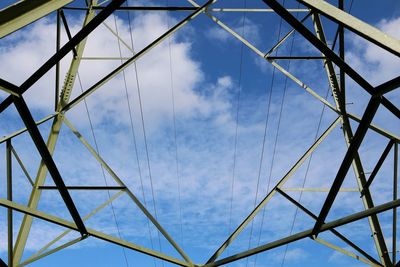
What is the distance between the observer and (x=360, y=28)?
427 centimetres

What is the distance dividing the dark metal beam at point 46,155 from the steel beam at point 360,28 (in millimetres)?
3852

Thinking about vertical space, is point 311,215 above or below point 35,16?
above

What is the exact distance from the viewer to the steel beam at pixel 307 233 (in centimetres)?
636

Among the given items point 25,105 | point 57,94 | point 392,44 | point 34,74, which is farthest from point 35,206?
point 392,44

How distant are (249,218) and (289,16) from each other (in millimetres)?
4662

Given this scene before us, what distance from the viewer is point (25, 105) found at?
17.6 ft

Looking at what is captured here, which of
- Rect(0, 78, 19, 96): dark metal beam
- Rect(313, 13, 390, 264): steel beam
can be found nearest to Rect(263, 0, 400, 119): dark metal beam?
Rect(313, 13, 390, 264): steel beam

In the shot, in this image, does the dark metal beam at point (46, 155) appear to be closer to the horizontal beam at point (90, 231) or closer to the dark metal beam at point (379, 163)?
the horizontal beam at point (90, 231)

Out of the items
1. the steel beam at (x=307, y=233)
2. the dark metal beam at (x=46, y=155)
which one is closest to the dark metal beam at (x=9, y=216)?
the dark metal beam at (x=46, y=155)

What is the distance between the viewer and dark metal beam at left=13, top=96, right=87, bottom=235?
5383 millimetres

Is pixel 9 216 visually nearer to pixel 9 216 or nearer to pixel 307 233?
pixel 9 216

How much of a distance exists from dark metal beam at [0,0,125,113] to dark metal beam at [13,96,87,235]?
225 millimetres

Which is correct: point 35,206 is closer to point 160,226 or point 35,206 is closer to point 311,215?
point 160,226

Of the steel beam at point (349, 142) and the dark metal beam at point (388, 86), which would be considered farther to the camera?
the steel beam at point (349, 142)
